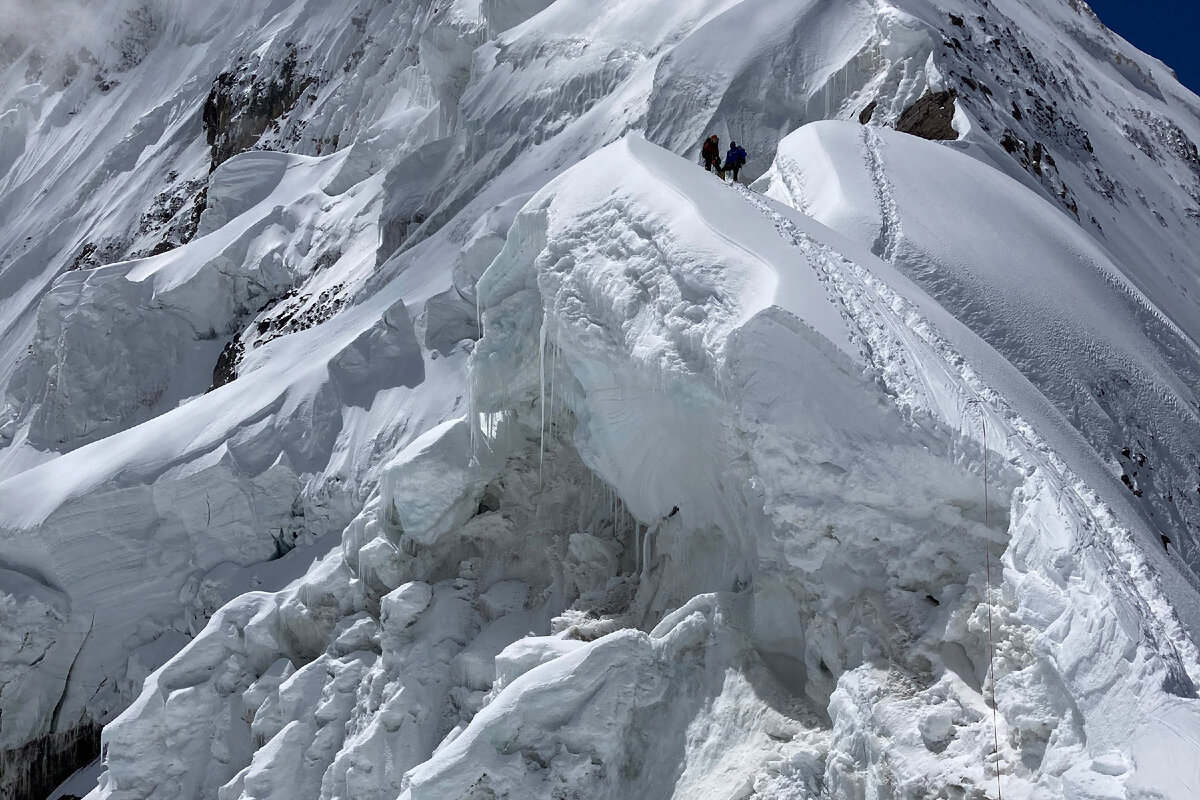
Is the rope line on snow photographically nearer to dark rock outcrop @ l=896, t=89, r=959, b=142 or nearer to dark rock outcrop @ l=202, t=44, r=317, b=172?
dark rock outcrop @ l=896, t=89, r=959, b=142

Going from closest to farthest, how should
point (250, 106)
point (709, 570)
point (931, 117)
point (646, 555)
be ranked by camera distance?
point (709, 570)
point (646, 555)
point (931, 117)
point (250, 106)

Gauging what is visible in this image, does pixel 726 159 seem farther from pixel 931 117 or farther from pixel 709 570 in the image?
pixel 709 570

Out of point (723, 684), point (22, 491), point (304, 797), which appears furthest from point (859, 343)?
point (22, 491)

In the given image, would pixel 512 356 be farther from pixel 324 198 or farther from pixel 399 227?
pixel 324 198

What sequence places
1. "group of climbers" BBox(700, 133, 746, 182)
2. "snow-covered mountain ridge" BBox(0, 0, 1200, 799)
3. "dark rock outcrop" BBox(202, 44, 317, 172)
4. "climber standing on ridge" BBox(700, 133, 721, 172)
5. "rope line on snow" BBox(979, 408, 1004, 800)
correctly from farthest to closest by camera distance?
1. "dark rock outcrop" BBox(202, 44, 317, 172)
2. "climber standing on ridge" BBox(700, 133, 721, 172)
3. "group of climbers" BBox(700, 133, 746, 182)
4. "snow-covered mountain ridge" BBox(0, 0, 1200, 799)
5. "rope line on snow" BBox(979, 408, 1004, 800)

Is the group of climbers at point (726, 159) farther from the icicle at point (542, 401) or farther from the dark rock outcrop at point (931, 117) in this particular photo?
the icicle at point (542, 401)

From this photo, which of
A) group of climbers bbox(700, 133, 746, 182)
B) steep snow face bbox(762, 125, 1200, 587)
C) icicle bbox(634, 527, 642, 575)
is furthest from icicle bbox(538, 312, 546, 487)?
group of climbers bbox(700, 133, 746, 182)

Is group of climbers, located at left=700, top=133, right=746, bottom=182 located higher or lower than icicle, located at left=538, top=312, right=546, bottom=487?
higher

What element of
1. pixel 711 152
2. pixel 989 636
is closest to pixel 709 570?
pixel 989 636

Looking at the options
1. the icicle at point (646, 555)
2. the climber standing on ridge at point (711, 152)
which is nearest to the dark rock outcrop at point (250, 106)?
the climber standing on ridge at point (711, 152)
